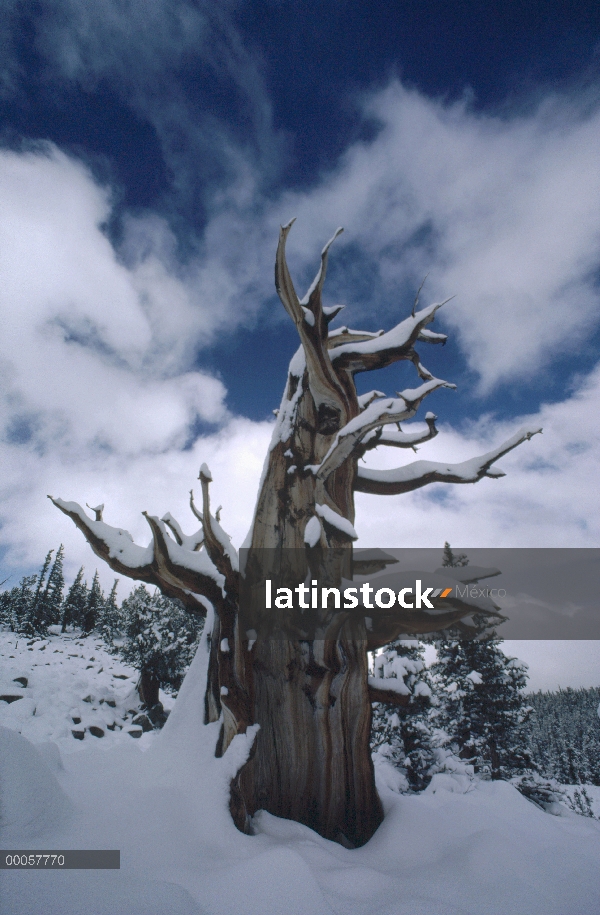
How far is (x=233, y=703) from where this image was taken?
11.0ft

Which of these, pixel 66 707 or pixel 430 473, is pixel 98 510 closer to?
pixel 430 473

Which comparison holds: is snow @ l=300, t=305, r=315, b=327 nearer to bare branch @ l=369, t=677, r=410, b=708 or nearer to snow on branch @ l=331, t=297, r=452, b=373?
snow on branch @ l=331, t=297, r=452, b=373

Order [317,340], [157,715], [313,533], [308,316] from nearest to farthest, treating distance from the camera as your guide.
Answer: [313,533]
[308,316]
[317,340]
[157,715]

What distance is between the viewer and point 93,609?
54406 millimetres

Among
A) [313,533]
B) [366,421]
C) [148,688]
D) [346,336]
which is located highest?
[346,336]

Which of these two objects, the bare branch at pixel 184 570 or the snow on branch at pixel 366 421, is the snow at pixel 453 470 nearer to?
the snow on branch at pixel 366 421

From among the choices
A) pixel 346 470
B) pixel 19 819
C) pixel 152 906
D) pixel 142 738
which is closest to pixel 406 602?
pixel 346 470

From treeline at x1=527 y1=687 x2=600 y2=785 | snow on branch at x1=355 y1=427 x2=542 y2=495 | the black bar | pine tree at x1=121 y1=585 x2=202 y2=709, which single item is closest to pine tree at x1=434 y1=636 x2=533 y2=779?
treeline at x1=527 y1=687 x2=600 y2=785

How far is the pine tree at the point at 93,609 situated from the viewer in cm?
5206

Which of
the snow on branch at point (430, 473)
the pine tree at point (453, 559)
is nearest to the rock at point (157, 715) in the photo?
the pine tree at point (453, 559)

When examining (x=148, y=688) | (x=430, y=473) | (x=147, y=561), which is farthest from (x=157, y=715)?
(x=430, y=473)

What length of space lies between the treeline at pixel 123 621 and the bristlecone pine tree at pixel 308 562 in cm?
648

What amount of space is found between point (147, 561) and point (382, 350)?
358 cm

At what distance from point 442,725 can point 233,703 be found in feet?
62.1
